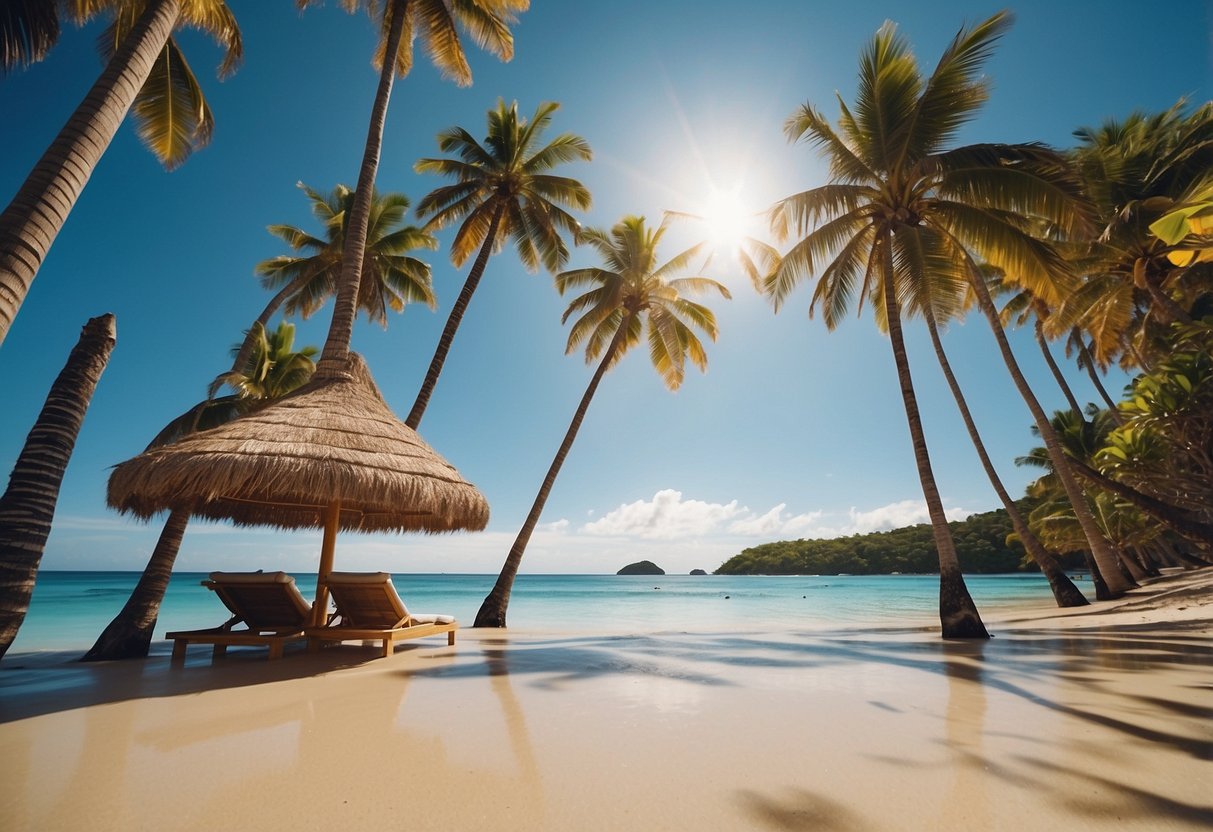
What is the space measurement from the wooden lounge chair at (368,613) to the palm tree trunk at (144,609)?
7.91 ft

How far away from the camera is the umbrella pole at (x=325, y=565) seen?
6.29 m

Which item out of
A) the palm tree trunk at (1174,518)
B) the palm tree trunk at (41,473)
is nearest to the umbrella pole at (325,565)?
the palm tree trunk at (41,473)

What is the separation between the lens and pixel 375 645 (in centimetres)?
749

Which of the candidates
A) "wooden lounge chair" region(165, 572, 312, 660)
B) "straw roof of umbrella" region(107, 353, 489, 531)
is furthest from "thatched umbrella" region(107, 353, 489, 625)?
"wooden lounge chair" region(165, 572, 312, 660)

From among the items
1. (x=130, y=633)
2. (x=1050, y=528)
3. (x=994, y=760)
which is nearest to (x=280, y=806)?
(x=994, y=760)

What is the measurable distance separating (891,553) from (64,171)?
75.0m

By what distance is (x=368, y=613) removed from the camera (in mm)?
6422

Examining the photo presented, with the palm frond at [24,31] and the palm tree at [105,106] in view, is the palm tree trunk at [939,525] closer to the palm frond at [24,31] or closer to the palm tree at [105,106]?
the palm tree at [105,106]

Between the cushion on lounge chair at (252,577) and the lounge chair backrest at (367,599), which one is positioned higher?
the cushion on lounge chair at (252,577)

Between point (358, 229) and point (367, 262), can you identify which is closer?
point (358, 229)

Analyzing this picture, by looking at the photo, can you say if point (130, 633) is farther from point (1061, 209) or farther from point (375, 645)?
point (1061, 209)

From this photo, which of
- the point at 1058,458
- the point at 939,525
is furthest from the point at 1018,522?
the point at 939,525

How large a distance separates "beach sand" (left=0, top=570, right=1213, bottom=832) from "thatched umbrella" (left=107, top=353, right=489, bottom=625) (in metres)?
1.83

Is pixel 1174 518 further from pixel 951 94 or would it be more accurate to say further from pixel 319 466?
pixel 319 466
